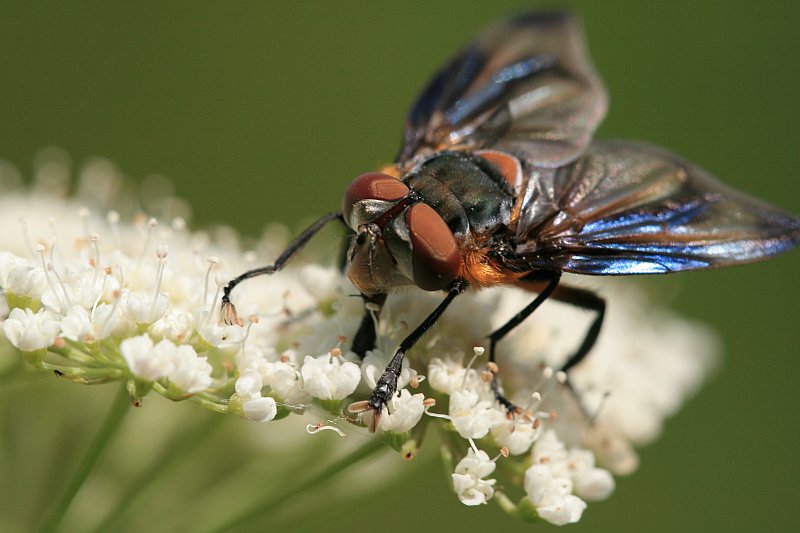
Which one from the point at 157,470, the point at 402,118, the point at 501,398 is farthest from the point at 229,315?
the point at 402,118

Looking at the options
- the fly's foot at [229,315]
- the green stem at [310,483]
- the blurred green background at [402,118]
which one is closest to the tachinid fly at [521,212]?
the fly's foot at [229,315]

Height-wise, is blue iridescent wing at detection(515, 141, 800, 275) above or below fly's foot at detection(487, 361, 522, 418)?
above

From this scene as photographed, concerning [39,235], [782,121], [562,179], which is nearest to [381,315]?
[562,179]

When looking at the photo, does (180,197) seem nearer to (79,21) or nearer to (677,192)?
(79,21)

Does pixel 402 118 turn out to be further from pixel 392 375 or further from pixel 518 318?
pixel 392 375

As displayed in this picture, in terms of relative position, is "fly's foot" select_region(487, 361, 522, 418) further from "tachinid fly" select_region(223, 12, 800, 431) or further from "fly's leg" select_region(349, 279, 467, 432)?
"fly's leg" select_region(349, 279, 467, 432)

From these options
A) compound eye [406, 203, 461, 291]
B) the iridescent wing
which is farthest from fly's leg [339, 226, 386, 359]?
the iridescent wing
